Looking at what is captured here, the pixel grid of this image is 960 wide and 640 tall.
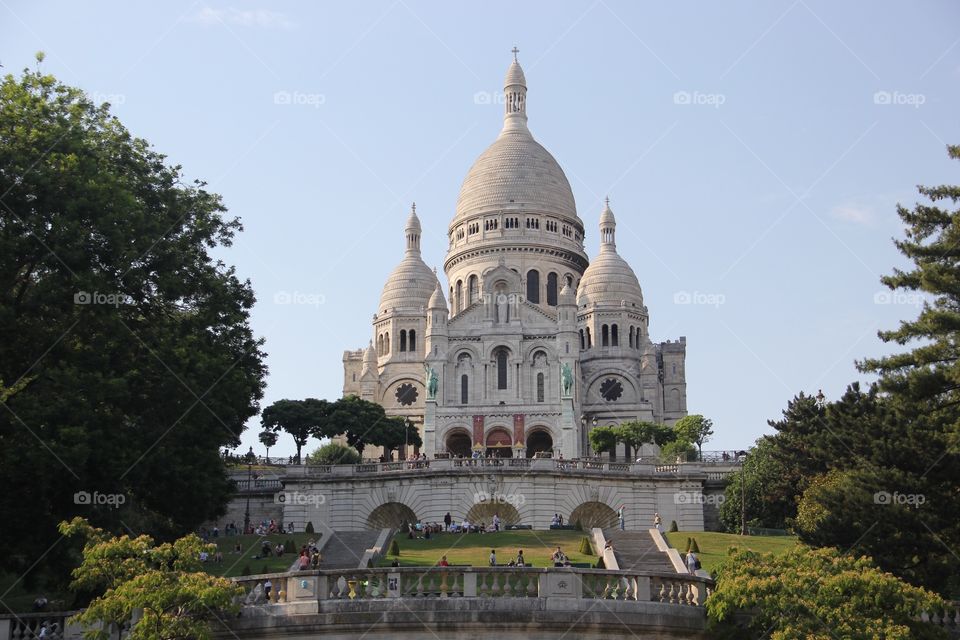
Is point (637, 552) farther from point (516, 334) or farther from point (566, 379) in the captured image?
point (516, 334)

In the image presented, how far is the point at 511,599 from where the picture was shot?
26.6 m

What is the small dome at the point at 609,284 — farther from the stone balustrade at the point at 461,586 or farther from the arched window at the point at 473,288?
the stone balustrade at the point at 461,586

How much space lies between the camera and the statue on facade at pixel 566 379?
96.8 meters

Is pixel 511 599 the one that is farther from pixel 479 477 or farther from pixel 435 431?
pixel 435 431

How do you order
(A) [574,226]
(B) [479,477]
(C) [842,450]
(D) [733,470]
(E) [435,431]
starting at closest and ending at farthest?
(C) [842,450], (B) [479,477], (D) [733,470], (E) [435,431], (A) [574,226]

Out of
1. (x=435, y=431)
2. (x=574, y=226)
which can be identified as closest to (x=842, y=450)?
(x=435, y=431)

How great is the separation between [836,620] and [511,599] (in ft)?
22.1

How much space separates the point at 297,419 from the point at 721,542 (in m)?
35.8

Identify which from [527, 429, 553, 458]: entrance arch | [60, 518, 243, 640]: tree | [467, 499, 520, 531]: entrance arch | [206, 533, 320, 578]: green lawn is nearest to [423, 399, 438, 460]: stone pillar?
[527, 429, 553, 458]: entrance arch

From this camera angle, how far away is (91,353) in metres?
36.2

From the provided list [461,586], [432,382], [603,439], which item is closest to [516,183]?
[432,382]

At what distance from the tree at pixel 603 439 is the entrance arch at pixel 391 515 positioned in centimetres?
3077

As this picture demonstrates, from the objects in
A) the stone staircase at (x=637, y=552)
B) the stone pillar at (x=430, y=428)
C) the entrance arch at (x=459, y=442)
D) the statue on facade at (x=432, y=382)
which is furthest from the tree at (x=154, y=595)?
the statue on facade at (x=432, y=382)

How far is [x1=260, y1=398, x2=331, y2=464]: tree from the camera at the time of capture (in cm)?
8138
